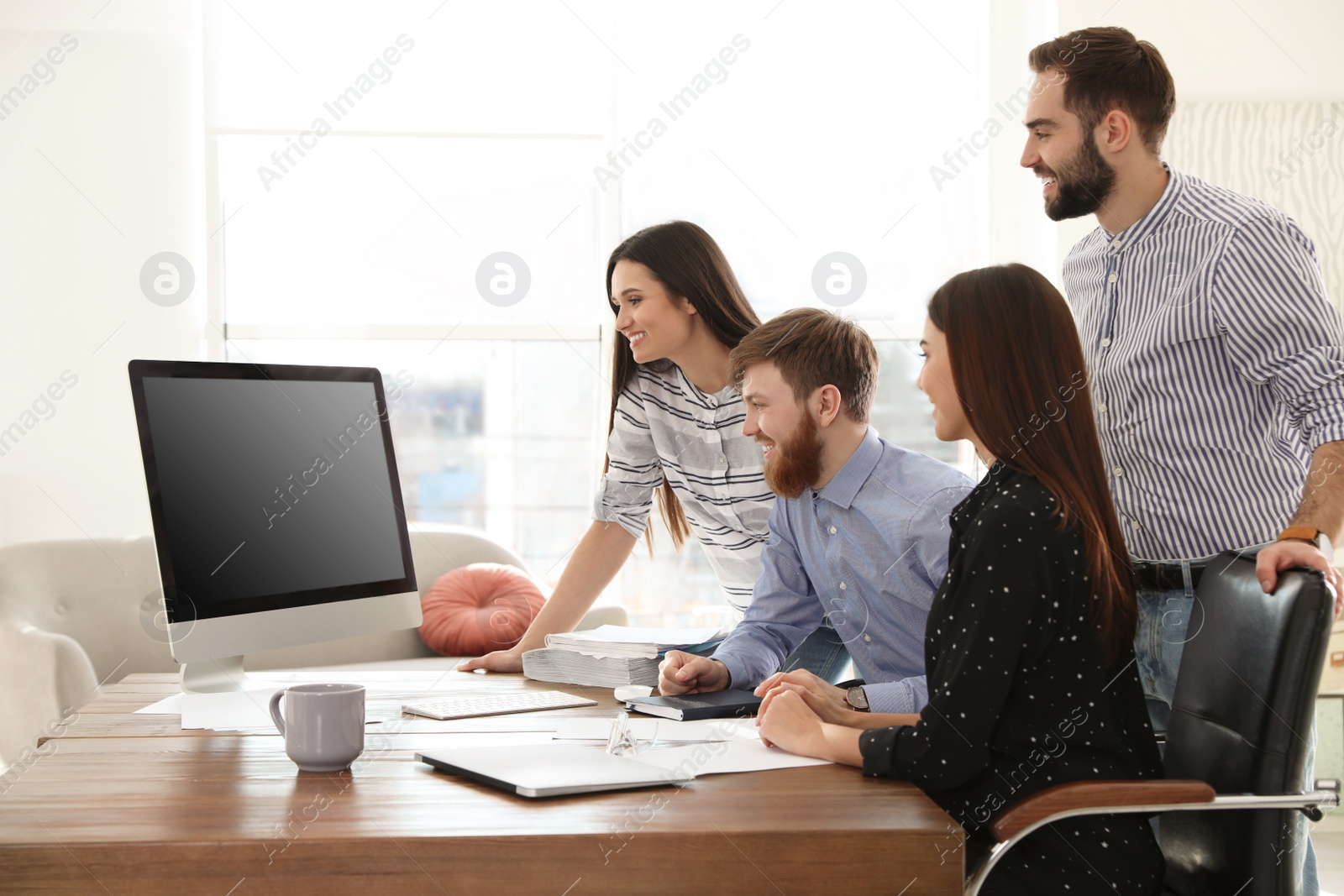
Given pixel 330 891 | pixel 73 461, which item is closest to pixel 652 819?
pixel 330 891

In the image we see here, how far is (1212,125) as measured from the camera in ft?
12.2

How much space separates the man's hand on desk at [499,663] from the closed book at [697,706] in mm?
429

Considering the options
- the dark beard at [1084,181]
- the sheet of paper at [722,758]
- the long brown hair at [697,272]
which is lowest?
the sheet of paper at [722,758]

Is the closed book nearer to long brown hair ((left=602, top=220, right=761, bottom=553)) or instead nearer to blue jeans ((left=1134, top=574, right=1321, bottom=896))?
blue jeans ((left=1134, top=574, right=1321, bottom=896))

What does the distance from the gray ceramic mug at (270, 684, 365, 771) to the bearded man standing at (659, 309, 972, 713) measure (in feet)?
1.93

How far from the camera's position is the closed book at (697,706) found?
1.50 m

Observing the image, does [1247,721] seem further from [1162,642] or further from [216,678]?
[216,678]

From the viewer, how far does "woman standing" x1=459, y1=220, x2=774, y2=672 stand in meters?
2.27

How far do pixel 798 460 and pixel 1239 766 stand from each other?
0.82 m

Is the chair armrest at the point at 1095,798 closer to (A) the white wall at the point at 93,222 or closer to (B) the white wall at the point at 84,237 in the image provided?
(A) the white wall at the point at 93,222

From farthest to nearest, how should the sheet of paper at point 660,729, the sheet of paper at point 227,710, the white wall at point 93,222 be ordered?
the white wall at point 93,222 < the sheet of paper at point 227,710 < the sheet of paper at point 660,729

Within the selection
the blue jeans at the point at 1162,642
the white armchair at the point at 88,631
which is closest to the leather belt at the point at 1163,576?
the blue jeans at the point at 1162,642

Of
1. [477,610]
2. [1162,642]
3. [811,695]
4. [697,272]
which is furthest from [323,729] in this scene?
[477,610]

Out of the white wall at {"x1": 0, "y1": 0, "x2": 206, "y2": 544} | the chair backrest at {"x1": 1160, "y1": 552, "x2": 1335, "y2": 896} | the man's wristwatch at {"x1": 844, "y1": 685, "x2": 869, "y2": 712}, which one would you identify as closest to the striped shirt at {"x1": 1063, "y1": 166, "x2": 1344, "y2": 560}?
the chair backrest at {"x1": 1160, "y1": 552, "x2": 1335, "y2": 896}
